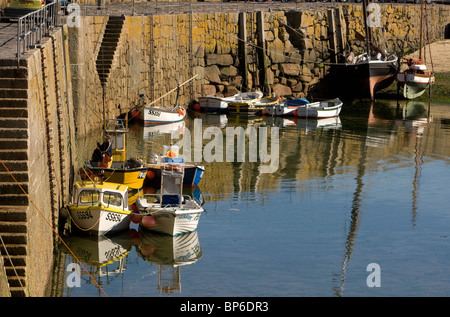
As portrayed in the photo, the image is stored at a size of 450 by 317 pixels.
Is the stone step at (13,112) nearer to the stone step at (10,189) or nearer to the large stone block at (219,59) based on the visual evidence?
the stone step at (10,189)

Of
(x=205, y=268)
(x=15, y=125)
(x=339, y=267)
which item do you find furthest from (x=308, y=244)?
(x=15, y=125)

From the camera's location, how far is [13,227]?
1702 centimetres

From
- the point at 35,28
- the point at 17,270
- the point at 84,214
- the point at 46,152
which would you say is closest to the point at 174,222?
the point at 84,214

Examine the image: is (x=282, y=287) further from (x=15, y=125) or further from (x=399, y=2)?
(x=399, y=2)

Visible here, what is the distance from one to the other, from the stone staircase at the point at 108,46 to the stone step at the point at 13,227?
2275cm

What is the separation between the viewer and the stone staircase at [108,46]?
3966 cm

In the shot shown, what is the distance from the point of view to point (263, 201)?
96.0 feet

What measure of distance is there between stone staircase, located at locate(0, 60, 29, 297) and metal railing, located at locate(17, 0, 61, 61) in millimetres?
690

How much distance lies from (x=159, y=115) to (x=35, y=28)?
22.7m

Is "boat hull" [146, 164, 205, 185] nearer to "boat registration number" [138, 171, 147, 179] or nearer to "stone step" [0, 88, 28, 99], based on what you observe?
"boat registration number" [138, 171, 147, 179]

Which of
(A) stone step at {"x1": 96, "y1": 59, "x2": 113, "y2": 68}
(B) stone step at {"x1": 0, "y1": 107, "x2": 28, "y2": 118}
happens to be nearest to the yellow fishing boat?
(B) stone step at {"x1": 0, "y1": 107, "x2": 28, "y2": 118}

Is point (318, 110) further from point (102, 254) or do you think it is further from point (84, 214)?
point (102, 254)

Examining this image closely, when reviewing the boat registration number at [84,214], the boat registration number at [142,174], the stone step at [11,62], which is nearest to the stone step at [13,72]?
the stone step at [11,62]
